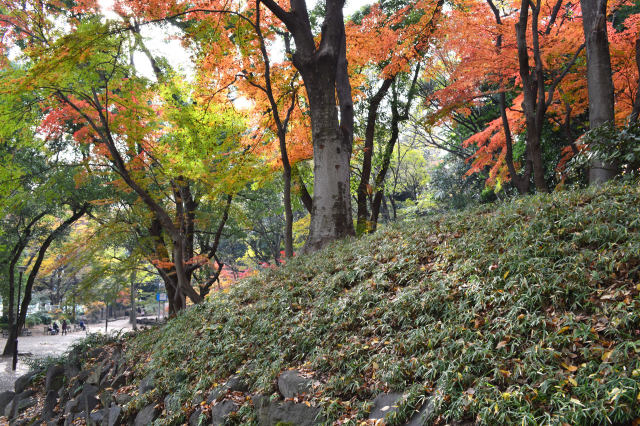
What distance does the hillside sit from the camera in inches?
91.0

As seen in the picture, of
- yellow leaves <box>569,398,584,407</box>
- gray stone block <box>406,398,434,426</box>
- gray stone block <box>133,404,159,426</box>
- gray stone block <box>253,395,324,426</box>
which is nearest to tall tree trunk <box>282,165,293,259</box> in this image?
gray stone block <box>133,404,159,426</box>

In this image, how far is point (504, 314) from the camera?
9.78 ft

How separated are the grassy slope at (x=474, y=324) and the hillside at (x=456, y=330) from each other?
12 millimetres

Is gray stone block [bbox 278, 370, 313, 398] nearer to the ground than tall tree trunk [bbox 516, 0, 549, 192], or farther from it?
nearer to the ground

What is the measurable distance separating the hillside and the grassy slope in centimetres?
1

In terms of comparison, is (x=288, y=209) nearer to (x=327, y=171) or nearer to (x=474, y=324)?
(x=327, y=171)

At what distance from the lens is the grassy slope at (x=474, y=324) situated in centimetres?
228

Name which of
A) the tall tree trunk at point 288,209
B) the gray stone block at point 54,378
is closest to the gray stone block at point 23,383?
the gray stone block at point 54,378

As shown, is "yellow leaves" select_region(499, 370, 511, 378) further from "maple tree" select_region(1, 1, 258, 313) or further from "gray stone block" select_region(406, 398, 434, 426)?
"maple tree" select_region(1, 1, 258, 313)

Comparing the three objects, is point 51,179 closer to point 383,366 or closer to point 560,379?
point 383,366

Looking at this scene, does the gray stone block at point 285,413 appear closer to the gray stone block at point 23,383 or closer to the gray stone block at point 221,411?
the gray stone block at point 221,411

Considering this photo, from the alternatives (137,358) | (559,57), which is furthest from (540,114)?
(137,358)

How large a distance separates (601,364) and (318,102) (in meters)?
6.74

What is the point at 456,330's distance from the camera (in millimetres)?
3049
